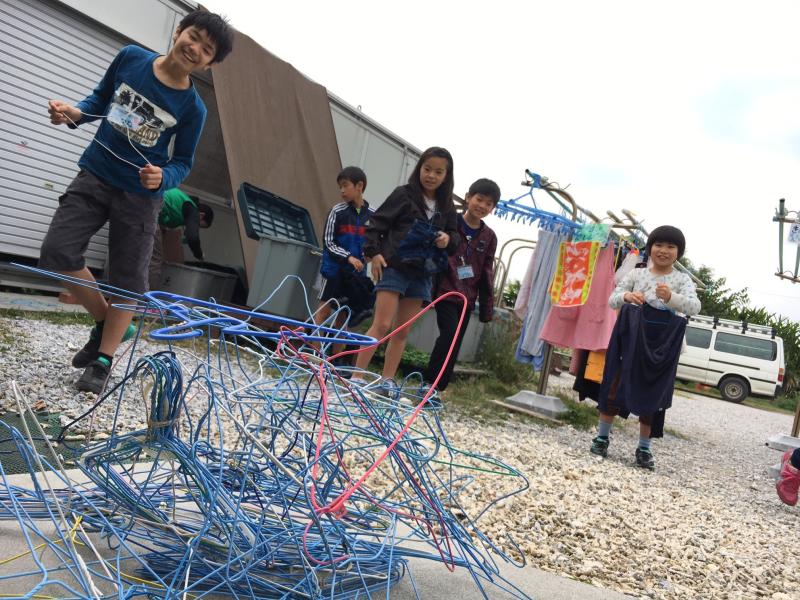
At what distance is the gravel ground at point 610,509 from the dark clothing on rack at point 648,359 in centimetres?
38

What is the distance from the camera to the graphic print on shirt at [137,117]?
2168mm

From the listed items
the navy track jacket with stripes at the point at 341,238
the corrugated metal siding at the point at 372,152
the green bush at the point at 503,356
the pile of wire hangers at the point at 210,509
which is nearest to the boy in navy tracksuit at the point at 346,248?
the navy track jacket with stripes at the point at 341,238

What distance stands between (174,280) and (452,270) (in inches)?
95.6

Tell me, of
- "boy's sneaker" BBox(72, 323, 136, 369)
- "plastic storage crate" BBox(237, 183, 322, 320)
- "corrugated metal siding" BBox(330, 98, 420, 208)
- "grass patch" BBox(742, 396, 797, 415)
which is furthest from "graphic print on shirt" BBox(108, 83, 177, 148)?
"grass patch" BBox(742, 396, 797, 415)

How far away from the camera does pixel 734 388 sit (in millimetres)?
15562

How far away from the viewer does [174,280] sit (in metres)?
4.89

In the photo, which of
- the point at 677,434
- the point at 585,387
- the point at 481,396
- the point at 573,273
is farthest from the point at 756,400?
the point at 585,387

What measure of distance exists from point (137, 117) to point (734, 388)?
648 inches

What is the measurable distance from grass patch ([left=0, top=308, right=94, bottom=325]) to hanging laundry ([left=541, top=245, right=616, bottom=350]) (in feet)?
10.8

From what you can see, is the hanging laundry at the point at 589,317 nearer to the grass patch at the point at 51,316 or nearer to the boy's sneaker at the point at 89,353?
the grass patch at the point at 51,316

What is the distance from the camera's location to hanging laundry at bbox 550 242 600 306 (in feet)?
16.0

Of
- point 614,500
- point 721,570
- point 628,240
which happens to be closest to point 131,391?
point 614,500

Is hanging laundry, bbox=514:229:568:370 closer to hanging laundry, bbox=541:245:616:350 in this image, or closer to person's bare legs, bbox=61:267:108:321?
hanging laundry, bbox=541:245:616:350

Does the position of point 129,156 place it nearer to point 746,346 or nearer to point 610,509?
point 610,509
